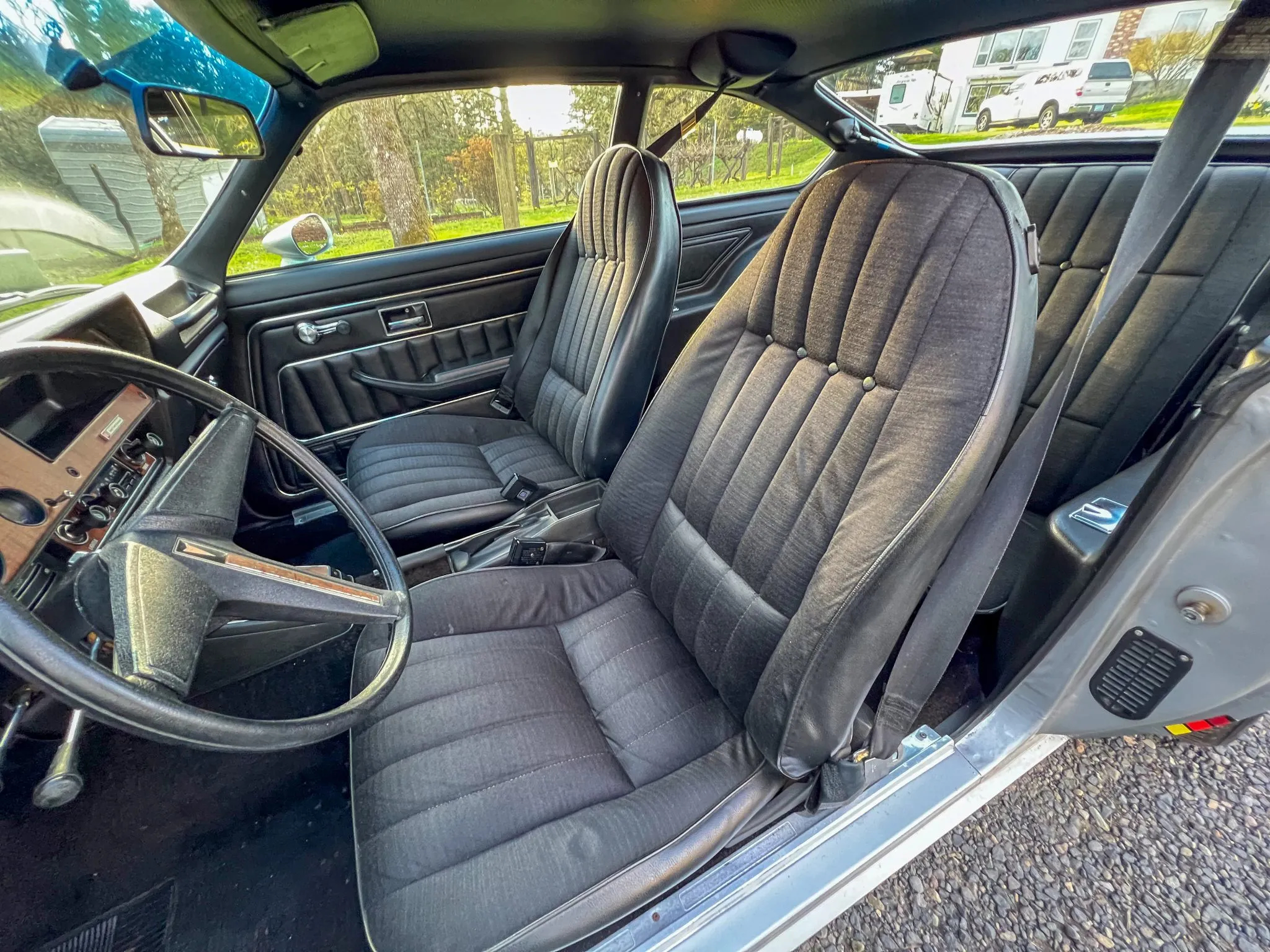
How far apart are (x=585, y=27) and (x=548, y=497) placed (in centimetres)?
121

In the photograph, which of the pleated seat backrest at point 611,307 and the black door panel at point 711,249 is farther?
the black door panel at point 711,249

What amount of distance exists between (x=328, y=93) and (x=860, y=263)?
157 centimetres

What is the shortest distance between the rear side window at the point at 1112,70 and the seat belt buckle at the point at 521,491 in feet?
5.50

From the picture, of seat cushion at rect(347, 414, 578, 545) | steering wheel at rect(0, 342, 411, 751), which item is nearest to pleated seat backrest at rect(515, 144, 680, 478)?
seat cushion at rect(347, 414, 578, 545)

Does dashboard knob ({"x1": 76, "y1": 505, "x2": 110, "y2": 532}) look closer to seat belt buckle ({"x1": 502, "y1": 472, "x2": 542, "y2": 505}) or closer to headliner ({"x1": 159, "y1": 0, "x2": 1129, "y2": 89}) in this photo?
seat belt buckle ({"x1": 502, "y1": 472, "x2": 542, "y2": 505})

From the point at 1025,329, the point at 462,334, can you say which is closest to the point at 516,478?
the point at 462,334

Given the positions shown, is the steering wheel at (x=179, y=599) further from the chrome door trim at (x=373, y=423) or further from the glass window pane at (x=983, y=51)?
the glass window pane at (x=983, y=51)

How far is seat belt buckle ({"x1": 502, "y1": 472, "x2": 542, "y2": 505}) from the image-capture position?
1.54 metres

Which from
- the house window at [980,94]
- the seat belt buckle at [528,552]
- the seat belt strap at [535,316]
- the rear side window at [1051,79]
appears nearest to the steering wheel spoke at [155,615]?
→ the seat belt buckle at [528,552]

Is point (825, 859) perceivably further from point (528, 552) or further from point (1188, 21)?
point (1188, 21)

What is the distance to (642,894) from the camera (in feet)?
2.47

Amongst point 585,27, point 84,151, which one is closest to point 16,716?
point 84,151

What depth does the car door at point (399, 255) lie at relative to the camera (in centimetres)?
175

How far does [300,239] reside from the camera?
5.68 ft
